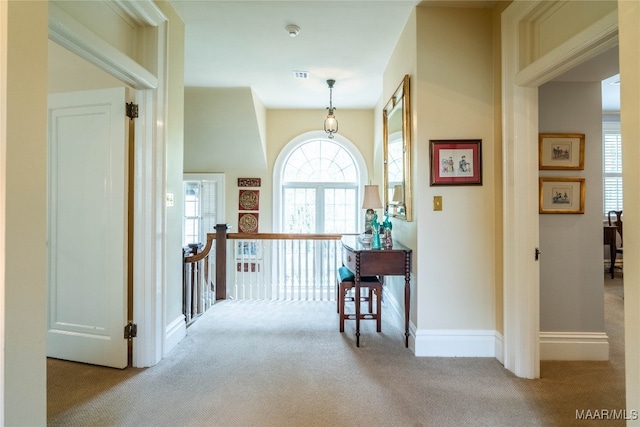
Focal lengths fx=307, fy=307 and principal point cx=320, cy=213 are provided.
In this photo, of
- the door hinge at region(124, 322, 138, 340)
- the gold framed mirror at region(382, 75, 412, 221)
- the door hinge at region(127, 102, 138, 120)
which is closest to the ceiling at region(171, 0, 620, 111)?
the gold framed mirror at region(382, 75, 412, 221)

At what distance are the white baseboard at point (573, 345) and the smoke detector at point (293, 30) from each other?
3292 mm

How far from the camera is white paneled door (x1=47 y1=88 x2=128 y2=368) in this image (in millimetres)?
2230

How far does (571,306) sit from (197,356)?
298cm

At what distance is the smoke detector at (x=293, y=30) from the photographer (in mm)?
2730

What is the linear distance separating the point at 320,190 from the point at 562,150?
3729 millimetres

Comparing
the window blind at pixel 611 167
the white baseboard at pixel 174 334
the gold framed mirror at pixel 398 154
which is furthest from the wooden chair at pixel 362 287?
the window blind at pixel 611 167

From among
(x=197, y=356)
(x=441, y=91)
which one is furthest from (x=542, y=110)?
(x=197, y=356)

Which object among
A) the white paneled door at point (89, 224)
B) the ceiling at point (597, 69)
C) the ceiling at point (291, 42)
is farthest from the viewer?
the ceiling at point (291, 42)

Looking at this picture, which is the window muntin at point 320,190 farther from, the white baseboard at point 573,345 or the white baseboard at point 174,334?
→ the white baseboard at point 573,345

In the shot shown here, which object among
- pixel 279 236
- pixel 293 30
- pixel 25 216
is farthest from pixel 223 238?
pixel 25 216

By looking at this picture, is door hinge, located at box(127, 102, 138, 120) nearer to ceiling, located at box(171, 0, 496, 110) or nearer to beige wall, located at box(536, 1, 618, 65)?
ceiling, located at box(171, 0, 496, 110)

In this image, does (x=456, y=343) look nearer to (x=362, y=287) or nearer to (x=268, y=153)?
(x=362, y=287)

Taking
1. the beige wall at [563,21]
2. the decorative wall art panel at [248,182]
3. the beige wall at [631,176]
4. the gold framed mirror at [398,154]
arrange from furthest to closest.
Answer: the decorative wall art panel at [248,182] → the gold framed mirror at [398,154] → the beige wall at [563,21] → the beige wall at [631,176]

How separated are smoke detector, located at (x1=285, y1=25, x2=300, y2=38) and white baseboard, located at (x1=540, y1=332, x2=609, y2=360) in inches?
130
